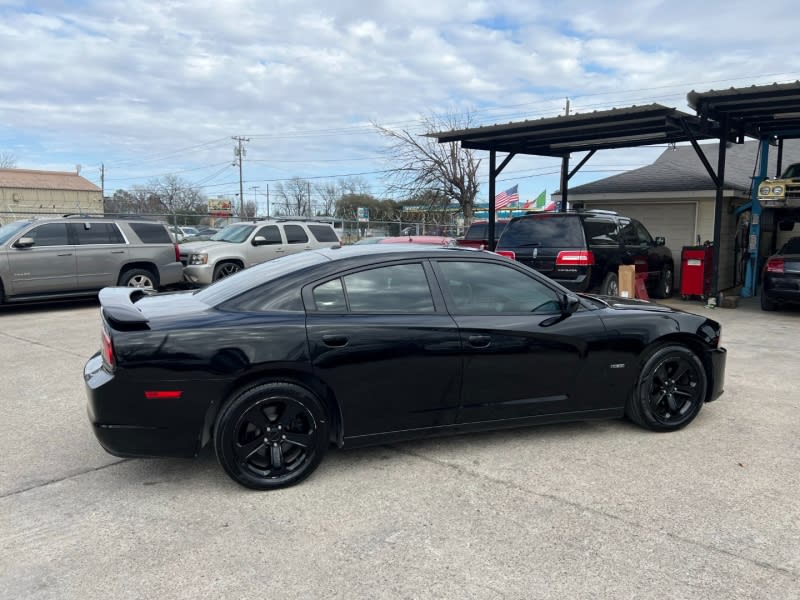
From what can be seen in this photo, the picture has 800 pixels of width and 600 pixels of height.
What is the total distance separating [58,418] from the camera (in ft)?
16.5

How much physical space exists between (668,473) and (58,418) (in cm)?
472

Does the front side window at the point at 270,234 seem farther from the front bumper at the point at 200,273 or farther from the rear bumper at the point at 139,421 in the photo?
the rear bumper at the point at 139,421

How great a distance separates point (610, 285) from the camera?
35.3 feet

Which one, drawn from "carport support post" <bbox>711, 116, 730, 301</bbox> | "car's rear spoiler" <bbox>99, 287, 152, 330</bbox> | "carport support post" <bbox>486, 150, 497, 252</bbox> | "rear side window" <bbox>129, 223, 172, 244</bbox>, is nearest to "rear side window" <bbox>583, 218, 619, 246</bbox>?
"carport support post" <bbox>711, 116, 730, 301</bbox>

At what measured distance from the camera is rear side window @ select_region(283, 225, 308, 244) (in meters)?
14.5

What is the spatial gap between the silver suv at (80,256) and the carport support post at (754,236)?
40.4 feet

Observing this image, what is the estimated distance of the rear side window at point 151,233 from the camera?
473 inches

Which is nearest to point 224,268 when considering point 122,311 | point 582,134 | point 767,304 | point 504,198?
point 582,134

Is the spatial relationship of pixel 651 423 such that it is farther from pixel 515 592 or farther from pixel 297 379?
pixel 297 379

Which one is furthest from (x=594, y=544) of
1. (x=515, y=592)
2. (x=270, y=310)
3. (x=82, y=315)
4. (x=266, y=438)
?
(x=82, y=315)

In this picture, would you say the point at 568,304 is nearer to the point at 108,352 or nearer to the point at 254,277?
the point at 254,277

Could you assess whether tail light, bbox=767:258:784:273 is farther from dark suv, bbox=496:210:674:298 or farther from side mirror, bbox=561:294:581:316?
side mirror, bbox=561:294:581:316

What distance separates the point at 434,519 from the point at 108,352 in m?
2.13

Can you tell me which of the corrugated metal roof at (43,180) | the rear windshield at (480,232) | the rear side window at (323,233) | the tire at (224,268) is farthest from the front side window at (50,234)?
the corrugated metal roof at (43,180)
